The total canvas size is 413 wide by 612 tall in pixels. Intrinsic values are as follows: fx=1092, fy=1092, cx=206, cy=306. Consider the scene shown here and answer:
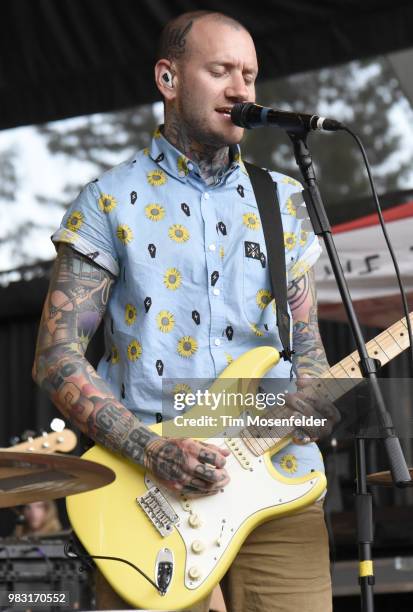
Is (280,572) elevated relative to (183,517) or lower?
lower

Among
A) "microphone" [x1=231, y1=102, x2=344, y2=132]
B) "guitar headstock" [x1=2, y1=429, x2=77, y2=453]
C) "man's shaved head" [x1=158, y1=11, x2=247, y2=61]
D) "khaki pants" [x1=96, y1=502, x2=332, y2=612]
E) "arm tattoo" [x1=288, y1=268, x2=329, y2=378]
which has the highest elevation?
"man's shaved head" [x1=158, y1=11, x2=247, y2=61]

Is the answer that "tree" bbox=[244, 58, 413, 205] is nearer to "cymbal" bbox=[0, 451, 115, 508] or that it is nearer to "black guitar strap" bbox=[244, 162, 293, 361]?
"black guitar strap" bbox=[244, 162, 293, 361]

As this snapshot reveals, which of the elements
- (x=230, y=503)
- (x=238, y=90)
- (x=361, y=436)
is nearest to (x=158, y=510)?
(x=230, y=503)

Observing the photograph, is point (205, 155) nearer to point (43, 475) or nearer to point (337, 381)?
point (337, 381)

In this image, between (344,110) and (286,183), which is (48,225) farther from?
(286,183)

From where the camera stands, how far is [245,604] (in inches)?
99.1

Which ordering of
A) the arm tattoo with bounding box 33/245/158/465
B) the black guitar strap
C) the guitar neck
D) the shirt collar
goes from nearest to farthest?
1. the guitar neck
2. the arm tattoo with bounding box 33/245/158/465
3. the black guitar strap
4. the shirt collar

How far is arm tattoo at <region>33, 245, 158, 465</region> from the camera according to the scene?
2.49m

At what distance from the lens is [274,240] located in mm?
2725

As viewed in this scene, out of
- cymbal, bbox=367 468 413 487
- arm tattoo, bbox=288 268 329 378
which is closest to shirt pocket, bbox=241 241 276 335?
arm tattoo, bbox=288 268 329 378

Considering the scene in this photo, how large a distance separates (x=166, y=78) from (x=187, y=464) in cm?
105

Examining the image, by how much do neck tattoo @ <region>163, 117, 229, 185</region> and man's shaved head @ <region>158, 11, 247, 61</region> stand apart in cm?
19

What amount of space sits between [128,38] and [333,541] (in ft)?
8.75

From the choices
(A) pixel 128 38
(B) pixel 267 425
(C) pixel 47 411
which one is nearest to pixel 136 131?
(C) pixel 47 411
